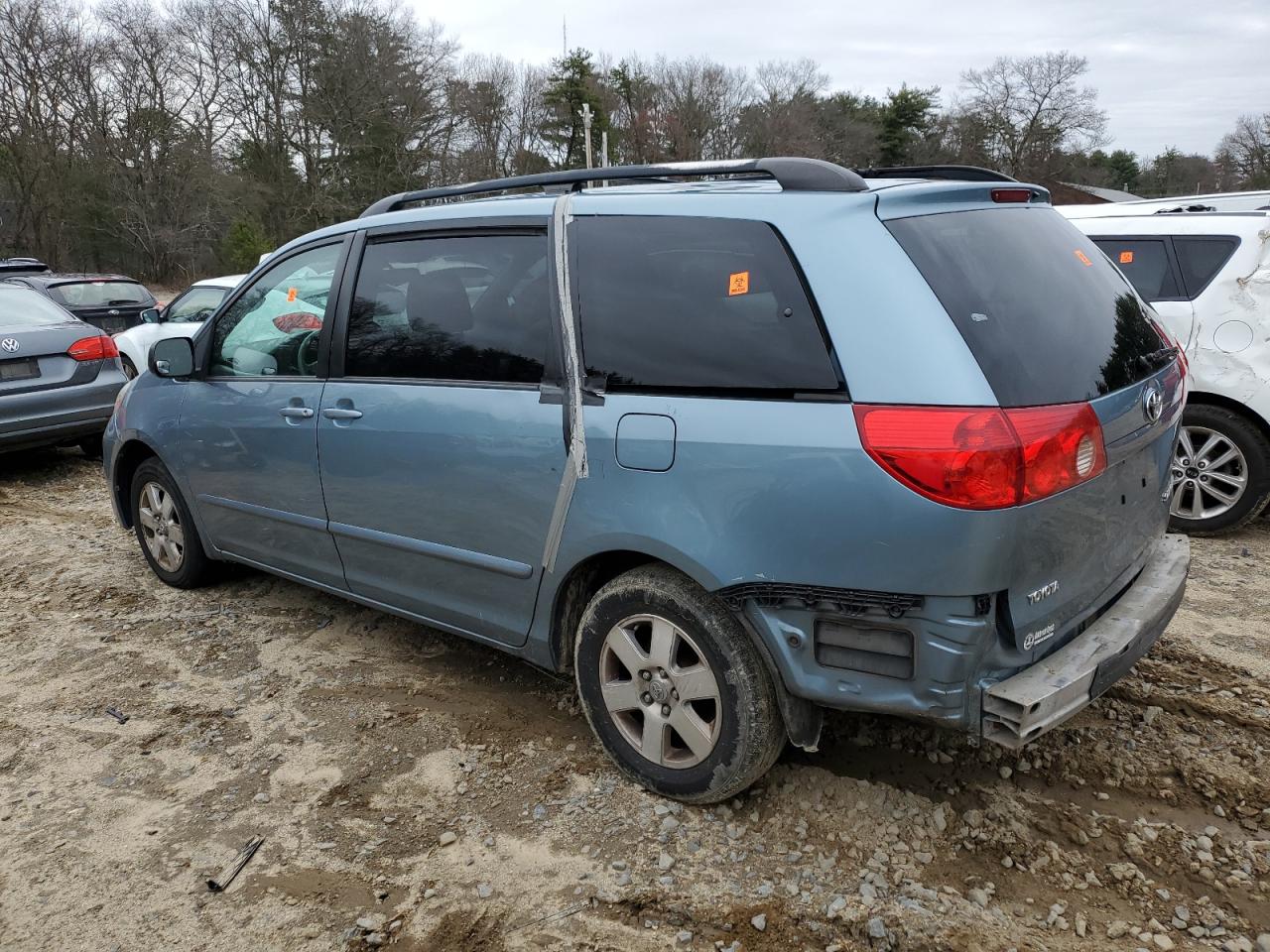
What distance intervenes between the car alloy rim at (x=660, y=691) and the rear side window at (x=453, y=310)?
0.89 metres

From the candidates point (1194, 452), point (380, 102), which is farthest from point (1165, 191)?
point (1194, 452)

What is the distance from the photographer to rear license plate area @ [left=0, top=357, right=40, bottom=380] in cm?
706

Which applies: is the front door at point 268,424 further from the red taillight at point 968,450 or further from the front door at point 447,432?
the red taillight at point 968,450

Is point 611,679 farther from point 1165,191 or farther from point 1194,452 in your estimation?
point 1165,191

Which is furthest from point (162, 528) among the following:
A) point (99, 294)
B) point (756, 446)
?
point (99, 294)

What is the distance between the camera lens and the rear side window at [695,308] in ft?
7.93

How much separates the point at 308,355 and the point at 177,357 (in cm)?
92

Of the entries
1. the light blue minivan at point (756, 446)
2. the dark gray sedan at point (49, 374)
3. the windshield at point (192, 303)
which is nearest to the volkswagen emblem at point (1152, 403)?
the light blue minivan at point (756, 446)

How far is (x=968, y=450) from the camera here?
2.14m

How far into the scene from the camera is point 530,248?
304cm

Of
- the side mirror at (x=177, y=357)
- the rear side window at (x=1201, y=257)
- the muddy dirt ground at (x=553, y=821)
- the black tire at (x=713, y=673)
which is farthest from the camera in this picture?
the rear side window at (x=1201, y=257)

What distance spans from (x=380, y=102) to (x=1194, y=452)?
40147mm

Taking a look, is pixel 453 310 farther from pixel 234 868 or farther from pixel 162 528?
pixel 162 528

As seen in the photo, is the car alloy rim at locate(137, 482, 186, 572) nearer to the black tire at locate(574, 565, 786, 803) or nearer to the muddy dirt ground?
the muddy dirt ground
